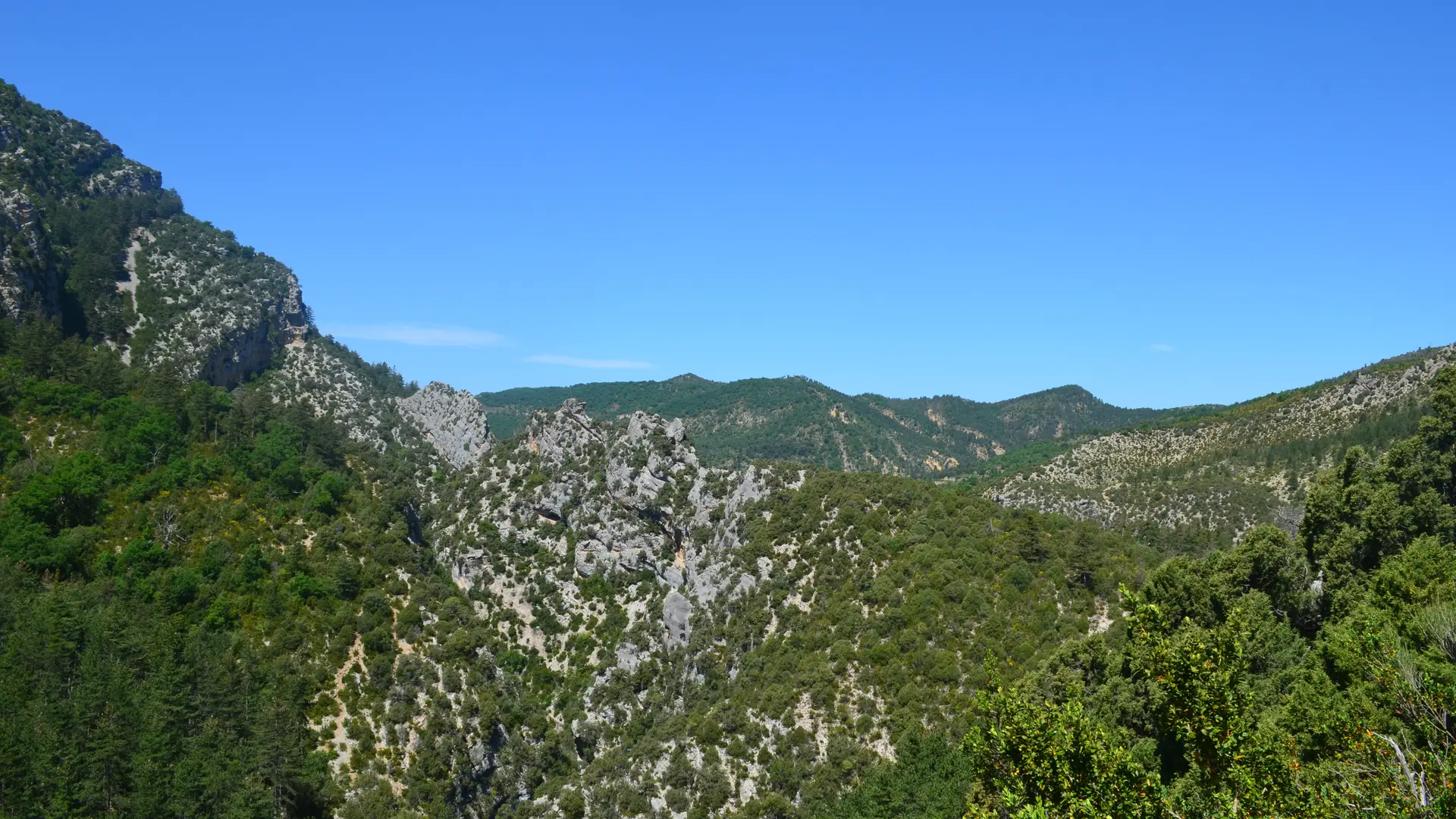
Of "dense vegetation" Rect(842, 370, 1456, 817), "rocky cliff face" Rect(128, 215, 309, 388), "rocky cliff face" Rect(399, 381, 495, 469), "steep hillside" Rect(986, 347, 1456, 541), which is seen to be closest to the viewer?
"dense vegetation" Rect(842, 370, 1456, 817)

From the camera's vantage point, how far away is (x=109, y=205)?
128750mm

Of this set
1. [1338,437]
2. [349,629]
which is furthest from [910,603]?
[1338,437]

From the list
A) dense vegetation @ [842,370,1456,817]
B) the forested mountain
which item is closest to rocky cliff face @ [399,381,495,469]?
the forested mountain

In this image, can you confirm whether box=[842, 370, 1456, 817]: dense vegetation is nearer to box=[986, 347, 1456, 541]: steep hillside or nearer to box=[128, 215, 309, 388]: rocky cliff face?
box=[986, 347, 1456, 541]: steep hillside

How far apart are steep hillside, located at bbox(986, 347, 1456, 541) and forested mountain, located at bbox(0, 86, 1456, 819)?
3.78m

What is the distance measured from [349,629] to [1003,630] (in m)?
53.9

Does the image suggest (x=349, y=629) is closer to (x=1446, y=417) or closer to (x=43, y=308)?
(x=43, y=308)

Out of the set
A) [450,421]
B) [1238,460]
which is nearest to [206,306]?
[450,421]

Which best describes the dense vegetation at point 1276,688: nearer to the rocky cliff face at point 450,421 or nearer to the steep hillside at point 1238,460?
the steep hillside at point 1238,460

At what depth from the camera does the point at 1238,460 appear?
14162 centimetres

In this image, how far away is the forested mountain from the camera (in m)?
22.5

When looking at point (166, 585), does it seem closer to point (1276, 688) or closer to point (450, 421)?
point (450, 421)

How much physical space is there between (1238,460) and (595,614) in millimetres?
113905

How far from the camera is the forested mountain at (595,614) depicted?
22.5m
